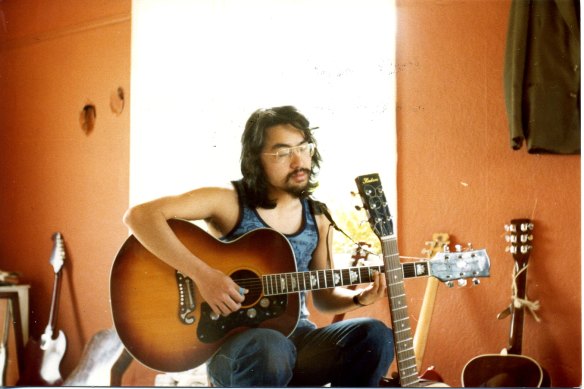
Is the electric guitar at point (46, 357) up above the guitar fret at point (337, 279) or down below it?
below

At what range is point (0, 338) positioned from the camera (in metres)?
2.27

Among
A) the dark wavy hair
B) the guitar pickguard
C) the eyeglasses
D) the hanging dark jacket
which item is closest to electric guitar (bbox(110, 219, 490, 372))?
the guitar pickguard

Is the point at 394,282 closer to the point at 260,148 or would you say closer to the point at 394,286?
the point at 394,286

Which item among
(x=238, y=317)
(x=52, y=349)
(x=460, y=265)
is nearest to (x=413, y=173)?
(x=460, y=265)

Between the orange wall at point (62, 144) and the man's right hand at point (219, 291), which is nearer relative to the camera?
the man's right hand at point (219, 291)

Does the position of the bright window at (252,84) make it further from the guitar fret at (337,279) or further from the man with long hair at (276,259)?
the guitar fret at (337,279)

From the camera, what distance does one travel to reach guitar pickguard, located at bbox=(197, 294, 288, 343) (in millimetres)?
2162

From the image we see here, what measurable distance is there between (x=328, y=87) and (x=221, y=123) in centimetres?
33

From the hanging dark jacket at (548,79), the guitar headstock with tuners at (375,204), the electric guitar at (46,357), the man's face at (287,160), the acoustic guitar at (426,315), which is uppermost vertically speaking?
the hanging dark jacket at (548,79)

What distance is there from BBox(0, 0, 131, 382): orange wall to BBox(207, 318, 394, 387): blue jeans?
1.55 ft

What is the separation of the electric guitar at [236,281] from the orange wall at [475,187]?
81mm

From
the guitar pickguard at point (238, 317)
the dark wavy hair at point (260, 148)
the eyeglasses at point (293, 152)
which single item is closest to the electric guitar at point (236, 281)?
the guitar pickguard at point (238, 317)

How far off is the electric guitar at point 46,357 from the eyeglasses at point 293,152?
0.77m

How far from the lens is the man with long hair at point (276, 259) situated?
217 centimetres
